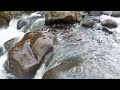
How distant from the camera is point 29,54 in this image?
659 cm

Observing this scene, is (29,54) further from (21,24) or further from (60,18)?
(21,24)

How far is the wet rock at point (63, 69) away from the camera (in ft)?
16.7

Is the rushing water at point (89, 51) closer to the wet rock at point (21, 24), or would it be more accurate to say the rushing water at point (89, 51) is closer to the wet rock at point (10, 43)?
the wet rock at point (21, 24)

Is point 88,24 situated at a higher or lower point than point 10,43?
higher

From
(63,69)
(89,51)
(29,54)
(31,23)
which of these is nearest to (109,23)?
(89,51)

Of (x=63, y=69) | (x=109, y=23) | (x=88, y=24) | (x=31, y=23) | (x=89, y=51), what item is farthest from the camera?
(x=31, y=23)

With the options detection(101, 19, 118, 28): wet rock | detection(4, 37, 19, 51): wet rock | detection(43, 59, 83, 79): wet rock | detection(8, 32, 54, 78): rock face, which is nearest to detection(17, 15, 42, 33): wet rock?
detection(4, 37, 19, 51): wet rock

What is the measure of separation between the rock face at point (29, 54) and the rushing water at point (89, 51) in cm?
20

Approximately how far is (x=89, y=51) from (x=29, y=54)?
5.36 ft

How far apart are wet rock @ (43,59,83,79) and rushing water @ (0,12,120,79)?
134 millimetres

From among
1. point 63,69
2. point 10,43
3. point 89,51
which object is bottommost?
point 10,43

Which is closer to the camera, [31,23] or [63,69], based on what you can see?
[63,69]

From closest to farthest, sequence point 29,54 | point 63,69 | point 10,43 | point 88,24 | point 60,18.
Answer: point 63,69 < point 29,54 < point 10,43 < point 88,24 < point 60,18
